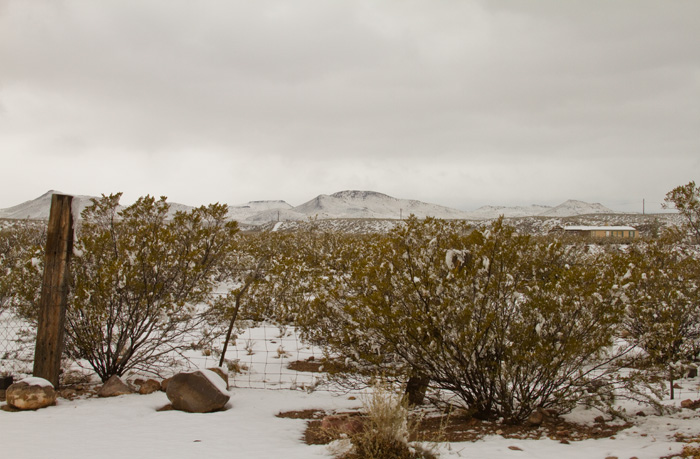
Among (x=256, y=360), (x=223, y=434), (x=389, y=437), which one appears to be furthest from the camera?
(x=256, y=360)

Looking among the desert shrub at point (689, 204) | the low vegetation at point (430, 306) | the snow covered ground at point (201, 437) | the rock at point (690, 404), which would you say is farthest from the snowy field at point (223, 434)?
the desert shrub at point (689, 204)

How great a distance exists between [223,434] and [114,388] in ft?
7.17

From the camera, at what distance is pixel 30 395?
5.17m

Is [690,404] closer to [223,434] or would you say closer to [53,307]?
[223,434]

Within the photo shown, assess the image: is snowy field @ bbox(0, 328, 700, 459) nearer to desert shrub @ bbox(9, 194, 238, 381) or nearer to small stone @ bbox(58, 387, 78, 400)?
small stone @ bbox(58, 387, 78, 400)

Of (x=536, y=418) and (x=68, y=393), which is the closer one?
(x=536, y=418)

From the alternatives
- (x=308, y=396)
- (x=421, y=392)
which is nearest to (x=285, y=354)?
(x=308, y=396)

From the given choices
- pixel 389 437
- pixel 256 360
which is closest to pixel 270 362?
pixel 256 360

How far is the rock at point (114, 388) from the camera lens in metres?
5.86

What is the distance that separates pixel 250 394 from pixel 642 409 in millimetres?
4825

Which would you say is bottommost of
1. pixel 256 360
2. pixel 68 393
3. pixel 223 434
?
pixel 256 360

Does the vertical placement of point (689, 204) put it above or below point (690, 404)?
above

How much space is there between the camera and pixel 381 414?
12.1ft

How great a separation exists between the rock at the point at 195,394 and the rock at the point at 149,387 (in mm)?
756
